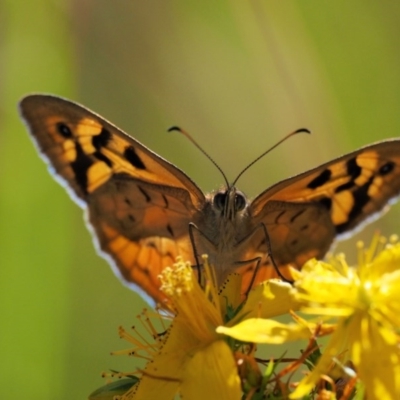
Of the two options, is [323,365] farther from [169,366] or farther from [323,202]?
[323,202]

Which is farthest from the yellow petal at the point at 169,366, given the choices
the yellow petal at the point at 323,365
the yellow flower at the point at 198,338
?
the yellow petal at the point at 323,365

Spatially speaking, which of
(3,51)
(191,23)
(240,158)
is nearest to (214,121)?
(240,158)

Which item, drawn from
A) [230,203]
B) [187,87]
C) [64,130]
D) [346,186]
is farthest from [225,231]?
[187,87]

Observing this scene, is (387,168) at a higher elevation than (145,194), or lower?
lower

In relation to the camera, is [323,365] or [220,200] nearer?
[323,365]

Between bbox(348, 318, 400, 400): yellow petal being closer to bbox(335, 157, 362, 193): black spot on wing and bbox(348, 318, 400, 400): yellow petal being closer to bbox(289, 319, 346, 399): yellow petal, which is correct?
bbox(289, 319, 346, 399): yellow petal

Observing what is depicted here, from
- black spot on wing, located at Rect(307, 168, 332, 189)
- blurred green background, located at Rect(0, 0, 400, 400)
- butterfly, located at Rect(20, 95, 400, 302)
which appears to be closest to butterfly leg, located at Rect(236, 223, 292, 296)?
butterfly, located at Rect(20, 95, 400, 302)

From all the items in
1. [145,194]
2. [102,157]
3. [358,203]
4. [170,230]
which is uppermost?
[102,157]
